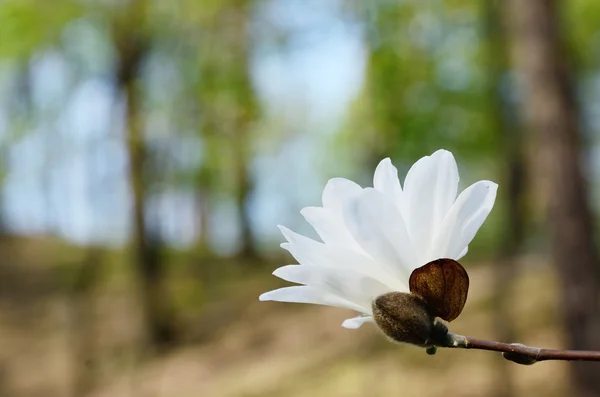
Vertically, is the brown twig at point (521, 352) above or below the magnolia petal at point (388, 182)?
below

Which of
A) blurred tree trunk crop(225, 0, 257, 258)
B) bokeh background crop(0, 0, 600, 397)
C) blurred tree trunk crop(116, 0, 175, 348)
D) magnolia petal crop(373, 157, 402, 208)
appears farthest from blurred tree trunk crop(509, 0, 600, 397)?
blurred tree trunk crop(116, 0, 175, 348)

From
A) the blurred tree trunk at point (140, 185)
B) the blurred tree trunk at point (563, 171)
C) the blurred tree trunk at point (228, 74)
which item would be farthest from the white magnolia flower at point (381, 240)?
the blurred tree trunk at point (140, 185)

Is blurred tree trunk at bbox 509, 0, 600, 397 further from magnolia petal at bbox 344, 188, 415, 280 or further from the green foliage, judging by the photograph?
the green foliage

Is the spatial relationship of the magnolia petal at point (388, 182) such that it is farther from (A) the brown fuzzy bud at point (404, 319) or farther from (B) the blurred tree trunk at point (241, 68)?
(B) the blurred tree trunk at point (241, 68)

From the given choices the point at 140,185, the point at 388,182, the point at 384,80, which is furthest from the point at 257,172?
the point at 388,182

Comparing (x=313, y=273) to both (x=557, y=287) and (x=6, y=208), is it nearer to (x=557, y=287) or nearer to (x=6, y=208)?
(x=557, y=287)

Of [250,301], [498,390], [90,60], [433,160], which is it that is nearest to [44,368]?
[250,301]

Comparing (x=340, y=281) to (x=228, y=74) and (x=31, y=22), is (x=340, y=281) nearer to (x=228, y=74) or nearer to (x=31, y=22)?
(x=228, y=74)
